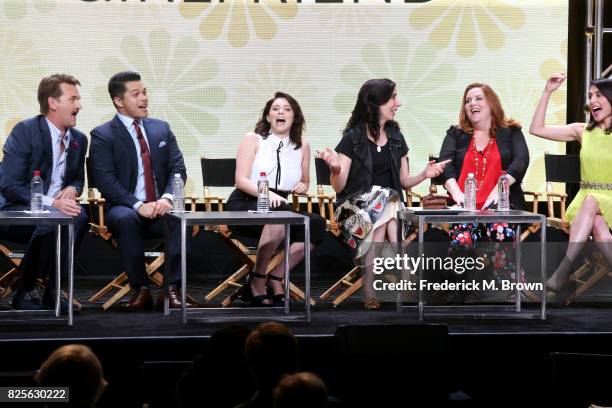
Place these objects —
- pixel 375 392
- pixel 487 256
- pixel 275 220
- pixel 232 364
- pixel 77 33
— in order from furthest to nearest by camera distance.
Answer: pixel 77 33, pixel 487 256, pixel 275 220, pixel 375 392, pixel 232 364

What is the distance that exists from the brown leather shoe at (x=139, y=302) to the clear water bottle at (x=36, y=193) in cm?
70

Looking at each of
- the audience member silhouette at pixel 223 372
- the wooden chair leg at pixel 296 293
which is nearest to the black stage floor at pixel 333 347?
the wooden chair leg at pixel 296 293

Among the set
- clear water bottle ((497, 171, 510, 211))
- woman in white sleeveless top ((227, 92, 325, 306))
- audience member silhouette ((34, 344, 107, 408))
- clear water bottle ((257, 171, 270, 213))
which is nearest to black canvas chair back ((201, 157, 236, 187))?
woman in white sleeveless top ((227, 92, 325, 306))

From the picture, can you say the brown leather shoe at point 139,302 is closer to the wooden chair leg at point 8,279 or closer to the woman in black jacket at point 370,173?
the wooden chair leg at point 8,279

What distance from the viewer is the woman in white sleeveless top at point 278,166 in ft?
19.7

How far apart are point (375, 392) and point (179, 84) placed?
485 centimetres

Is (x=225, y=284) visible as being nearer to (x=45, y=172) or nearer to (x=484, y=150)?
(x=45, y=172)

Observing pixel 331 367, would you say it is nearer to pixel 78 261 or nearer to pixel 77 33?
pixel 78 261

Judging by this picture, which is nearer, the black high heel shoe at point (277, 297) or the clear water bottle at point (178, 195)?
the clear water bottle at point (178, 195)

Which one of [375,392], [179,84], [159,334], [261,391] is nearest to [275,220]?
[159,334]

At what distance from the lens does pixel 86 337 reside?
4.62 m

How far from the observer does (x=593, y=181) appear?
19.8ft

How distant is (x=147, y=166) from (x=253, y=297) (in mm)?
975

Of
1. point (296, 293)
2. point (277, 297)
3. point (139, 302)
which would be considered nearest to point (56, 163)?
point (139, 302)
